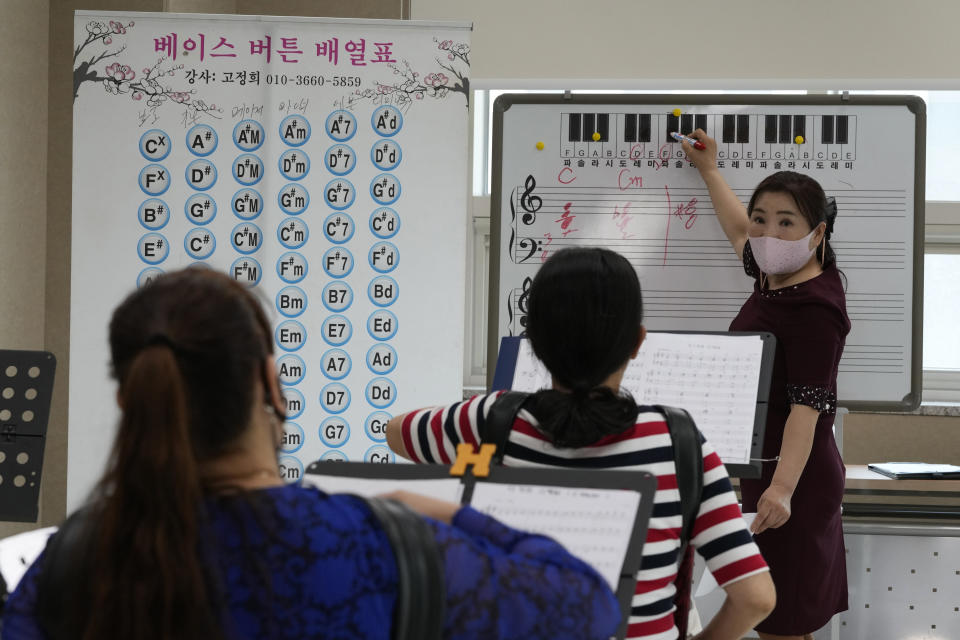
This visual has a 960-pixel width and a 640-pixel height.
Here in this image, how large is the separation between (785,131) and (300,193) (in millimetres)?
1395

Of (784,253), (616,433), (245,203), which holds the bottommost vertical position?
(616,433)

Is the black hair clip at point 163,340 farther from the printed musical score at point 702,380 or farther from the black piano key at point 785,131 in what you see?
the black piano key at point 785,131

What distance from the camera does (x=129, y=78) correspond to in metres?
2.70

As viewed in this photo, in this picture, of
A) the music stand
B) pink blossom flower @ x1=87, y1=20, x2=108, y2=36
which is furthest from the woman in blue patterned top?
pink blossom flower @ x1=87, y1=20, x2=108, y2=36

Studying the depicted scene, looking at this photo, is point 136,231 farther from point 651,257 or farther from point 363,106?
point 651,257

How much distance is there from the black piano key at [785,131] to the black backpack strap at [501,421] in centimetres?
173

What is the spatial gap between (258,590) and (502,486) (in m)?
0.36

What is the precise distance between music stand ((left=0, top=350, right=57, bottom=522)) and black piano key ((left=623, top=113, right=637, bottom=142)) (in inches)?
62.5

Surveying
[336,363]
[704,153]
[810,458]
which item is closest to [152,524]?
[810,458]

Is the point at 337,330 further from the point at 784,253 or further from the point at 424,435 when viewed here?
the point at 424,435

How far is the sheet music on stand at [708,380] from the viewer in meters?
1.77

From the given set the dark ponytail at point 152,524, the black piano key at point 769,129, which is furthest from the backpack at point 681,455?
the black piano key at point 769,129

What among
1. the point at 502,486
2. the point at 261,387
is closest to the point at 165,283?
the point at 261,387

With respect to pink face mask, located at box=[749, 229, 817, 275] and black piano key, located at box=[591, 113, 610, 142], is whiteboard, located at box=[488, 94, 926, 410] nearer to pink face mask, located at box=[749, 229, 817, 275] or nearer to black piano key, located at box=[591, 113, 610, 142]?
black piano key, located at box=[591, 113, 610, 142]
